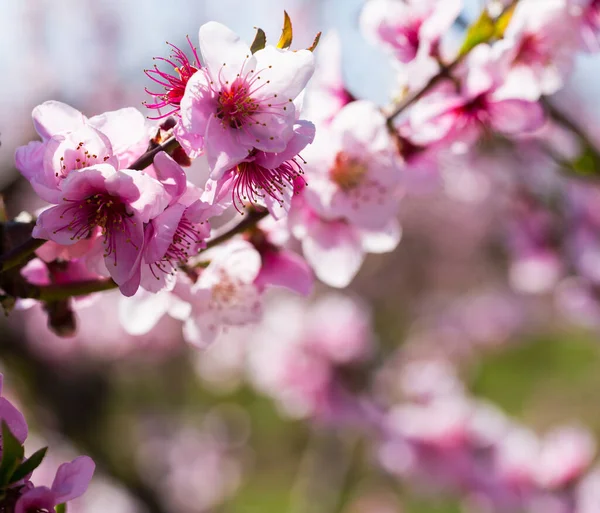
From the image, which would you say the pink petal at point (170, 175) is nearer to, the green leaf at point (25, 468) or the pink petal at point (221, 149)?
the pink petal at point (221, 149)

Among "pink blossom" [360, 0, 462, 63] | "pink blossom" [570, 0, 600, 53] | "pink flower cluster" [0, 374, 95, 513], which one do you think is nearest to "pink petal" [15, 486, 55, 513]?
"pink flower cluster" [0, 374, 95, 513]

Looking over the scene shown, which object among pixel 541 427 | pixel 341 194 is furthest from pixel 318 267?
pixel 541 427

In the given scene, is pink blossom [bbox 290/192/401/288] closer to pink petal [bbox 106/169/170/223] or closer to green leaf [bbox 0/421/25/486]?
pink petal [bbox 106/169/170/223]

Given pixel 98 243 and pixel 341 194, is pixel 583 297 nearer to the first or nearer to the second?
pixel 341 194

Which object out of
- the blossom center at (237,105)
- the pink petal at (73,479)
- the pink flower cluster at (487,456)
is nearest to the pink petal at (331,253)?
the blossom center at (237,105)

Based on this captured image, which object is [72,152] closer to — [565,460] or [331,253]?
[331,253]
